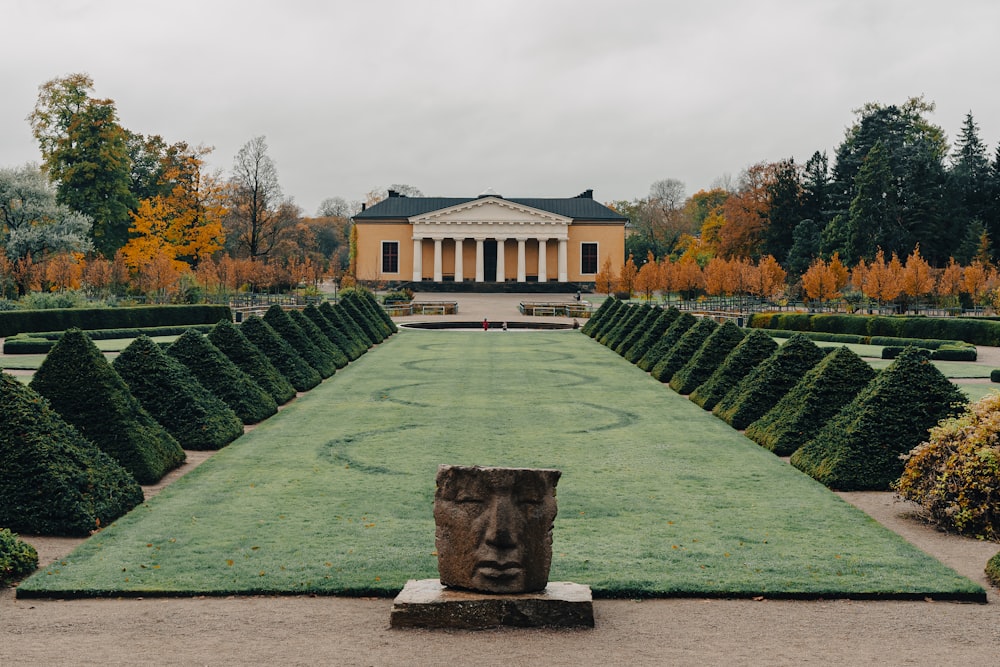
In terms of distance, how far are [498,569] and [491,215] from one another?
293 ft

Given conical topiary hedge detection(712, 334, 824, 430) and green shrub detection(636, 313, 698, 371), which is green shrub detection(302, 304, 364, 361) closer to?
green shrub detection(636, 313, 698, 371)

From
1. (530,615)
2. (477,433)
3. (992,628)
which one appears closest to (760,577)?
(992,628)

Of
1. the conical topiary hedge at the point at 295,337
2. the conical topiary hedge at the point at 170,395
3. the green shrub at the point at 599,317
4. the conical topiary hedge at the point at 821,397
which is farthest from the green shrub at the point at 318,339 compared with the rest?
the green shrub at the point at 599,317

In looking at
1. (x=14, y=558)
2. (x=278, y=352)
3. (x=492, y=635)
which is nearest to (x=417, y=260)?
(x=278, y=352)

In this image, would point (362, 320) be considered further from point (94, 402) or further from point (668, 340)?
point (94, 402)

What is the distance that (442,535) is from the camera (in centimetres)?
743

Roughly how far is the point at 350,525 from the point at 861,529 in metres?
5.53

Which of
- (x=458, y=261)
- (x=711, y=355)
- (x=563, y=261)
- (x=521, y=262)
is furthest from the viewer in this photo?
(x=521, y=262)

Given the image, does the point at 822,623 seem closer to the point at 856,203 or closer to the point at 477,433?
the point at 477,433

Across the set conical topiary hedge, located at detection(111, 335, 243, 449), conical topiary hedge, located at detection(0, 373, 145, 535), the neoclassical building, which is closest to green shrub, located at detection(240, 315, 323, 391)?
conical topiary hedge, located at detection(111, 335, 243, 449)

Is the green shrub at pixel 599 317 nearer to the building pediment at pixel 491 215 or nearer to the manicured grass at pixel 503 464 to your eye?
the manicured grass at pixel 503 464

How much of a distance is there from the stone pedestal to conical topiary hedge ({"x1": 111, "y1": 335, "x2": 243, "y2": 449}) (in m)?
8.36

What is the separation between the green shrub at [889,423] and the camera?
12.1m

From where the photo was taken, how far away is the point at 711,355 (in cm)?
2147
